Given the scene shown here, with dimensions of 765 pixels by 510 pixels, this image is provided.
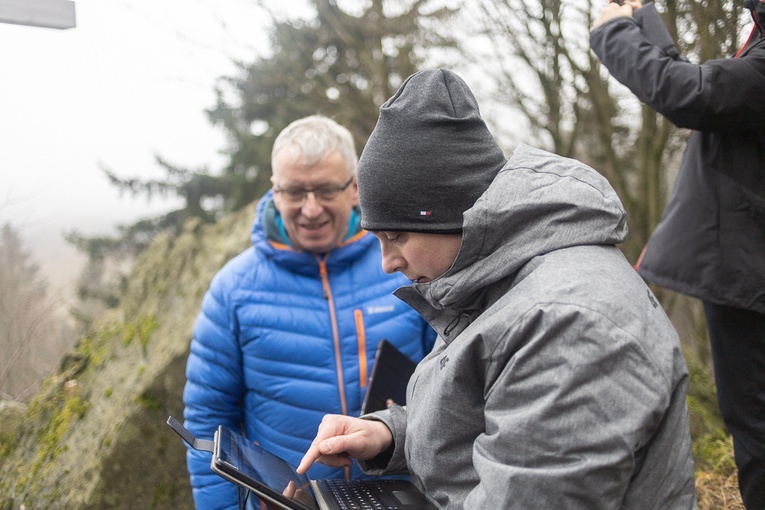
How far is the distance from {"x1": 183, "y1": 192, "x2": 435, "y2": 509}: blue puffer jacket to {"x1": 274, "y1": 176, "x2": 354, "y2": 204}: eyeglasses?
196mm

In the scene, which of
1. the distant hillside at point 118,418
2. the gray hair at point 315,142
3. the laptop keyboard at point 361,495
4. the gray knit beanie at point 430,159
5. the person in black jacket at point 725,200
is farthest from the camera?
the distant hillside at point 118,418

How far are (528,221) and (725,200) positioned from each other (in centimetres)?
137

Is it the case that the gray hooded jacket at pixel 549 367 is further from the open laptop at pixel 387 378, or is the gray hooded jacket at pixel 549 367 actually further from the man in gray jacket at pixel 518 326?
the open laptop at pixel 387 378

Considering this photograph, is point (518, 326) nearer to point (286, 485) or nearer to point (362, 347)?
point (286, 485)

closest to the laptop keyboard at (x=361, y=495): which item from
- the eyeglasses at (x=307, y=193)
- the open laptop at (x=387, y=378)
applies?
the open laptop at (x=387, y=378)

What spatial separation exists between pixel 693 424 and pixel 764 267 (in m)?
1.73

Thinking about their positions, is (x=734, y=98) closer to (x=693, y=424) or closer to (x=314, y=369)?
(x=314, y=369)

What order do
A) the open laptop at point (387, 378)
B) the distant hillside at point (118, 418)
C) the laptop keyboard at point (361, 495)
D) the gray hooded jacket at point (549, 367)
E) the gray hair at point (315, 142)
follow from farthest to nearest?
the distant hillside at point (118, 418) → the gray hair at point (315, 142) → the open laptop at point (387, 378) → the laptop keyboard at point (361, 495) → the gray hooded jacket at point (549, 367)

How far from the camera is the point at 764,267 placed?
2.19m

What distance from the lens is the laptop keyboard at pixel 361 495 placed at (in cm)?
153

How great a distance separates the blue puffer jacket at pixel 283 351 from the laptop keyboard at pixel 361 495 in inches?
21.1

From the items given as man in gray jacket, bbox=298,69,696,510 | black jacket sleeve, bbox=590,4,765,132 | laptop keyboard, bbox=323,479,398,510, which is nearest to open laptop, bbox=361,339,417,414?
laptop keyboard, bbox=323,479,398,510

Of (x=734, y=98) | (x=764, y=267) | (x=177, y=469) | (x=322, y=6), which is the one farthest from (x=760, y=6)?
(x=322, y=6)

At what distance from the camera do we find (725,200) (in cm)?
229
